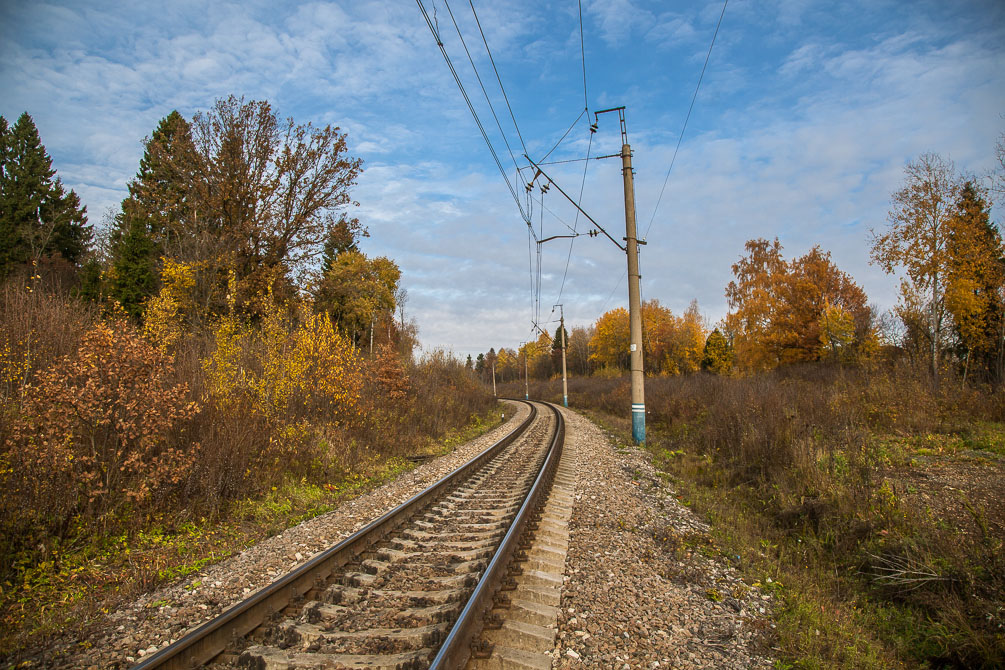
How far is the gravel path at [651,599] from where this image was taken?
3.42 meters

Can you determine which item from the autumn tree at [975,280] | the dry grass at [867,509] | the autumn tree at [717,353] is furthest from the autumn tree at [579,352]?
the dry grass at [867,509]

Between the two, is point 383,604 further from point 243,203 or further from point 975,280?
point 975,280

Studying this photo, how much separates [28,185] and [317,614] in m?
47.9

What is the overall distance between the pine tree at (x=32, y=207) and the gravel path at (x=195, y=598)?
38.0 metres

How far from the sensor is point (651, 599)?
4297 mm

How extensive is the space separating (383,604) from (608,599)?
6.28 ft

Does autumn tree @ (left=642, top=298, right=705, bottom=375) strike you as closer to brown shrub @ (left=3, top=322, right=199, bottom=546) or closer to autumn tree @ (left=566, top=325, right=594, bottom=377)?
autumn tree @ (left=566, top=325, right=594, bottom=377)

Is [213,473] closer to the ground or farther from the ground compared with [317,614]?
farther from the ground

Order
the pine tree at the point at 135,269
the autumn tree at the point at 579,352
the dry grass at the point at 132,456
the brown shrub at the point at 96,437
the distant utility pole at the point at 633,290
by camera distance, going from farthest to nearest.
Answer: the autumn tree at the point at 579,352 < the pine tree at the point at 135,269 < the distant utility pole at the point at 633,290 < the brown shrub at the point at 96,437 < the dry grass at the point at 132,456

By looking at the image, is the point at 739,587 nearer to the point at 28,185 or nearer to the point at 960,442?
the point at 960,442

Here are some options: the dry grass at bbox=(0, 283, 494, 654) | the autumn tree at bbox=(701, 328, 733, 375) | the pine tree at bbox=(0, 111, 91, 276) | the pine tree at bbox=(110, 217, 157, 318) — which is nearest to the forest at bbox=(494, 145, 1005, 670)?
the dry grass at bbox=(0, 283, 494, 654)

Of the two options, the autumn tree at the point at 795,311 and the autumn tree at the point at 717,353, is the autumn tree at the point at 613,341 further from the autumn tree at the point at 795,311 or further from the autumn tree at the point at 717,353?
the autumn tree at the point at 795,311

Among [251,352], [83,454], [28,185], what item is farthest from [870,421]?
[28,185]

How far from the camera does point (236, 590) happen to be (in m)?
4.35
